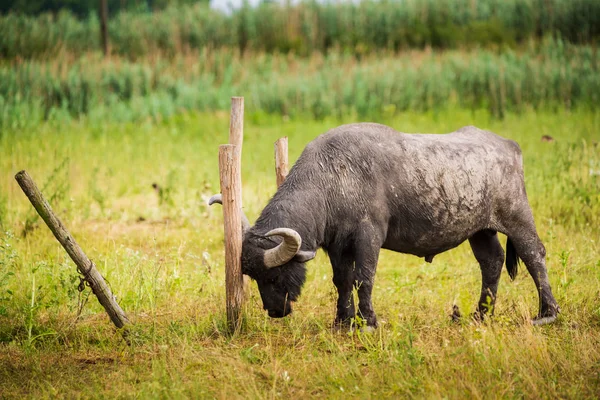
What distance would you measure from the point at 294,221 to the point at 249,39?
20.4 m

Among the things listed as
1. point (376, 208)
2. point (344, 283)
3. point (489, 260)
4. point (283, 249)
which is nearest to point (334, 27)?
point (489, 260)

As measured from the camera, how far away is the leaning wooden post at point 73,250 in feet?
17.7

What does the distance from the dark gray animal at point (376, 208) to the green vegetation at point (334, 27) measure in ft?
58.1

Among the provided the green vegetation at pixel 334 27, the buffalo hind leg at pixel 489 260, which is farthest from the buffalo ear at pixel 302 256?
the green vegetation at pixel 334 27

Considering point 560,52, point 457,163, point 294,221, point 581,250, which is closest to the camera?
point 294,221

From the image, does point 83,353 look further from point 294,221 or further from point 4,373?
point 294,221

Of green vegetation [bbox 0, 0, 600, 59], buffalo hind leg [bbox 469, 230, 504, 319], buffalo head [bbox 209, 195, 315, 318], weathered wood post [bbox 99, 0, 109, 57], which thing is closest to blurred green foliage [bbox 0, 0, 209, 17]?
green vegetation [bbox 0, 0, 600, 59]

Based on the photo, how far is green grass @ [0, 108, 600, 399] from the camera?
488cm

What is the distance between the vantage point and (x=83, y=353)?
5730 mm

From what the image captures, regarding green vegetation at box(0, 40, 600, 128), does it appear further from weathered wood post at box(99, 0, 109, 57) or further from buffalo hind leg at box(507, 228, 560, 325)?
buffalo hind leg at box(507, 228, 560, 325)

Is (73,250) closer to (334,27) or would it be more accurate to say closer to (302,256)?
(302,256)

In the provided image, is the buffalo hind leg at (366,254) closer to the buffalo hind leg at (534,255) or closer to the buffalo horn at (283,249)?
the buffalo horn at (283,249)

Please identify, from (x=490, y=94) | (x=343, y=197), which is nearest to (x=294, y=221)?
(x=343, y=197)

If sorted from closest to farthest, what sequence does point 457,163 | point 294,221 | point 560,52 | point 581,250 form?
point 294,221 < point 457,163 < point 581,250 < point 560,52
